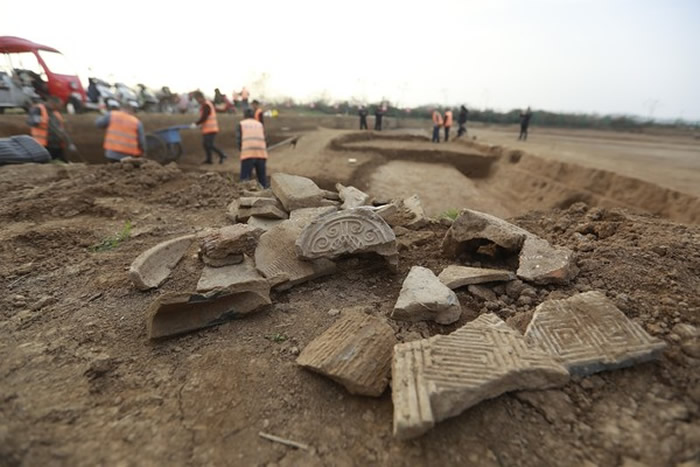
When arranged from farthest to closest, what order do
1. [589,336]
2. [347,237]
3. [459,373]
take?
1. [347,237]
2. [589,336]
3. [459,373]

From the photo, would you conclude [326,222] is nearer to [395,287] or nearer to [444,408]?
[395,287]

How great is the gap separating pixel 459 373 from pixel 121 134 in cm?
635

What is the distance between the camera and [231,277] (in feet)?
7.47

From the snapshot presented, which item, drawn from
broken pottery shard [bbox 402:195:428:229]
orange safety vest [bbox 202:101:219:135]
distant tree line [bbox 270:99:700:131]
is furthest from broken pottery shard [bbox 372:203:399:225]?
distant tree line [bbox 270:99:700:131]

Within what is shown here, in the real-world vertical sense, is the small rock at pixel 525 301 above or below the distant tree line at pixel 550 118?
above

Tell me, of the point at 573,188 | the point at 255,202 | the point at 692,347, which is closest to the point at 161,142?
the point at 255,202

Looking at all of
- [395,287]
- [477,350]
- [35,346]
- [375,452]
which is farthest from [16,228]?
[477,350]

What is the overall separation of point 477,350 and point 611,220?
2464mm

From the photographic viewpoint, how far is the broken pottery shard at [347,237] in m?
2.37

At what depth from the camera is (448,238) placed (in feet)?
9.00

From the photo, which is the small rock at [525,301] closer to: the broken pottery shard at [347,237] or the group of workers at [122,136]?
the broken pottery shard at [347,237]

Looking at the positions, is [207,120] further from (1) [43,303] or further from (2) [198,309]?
(2) [198,309]

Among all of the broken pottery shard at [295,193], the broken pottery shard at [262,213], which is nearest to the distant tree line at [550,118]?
the broken pottery shard at [295,193]

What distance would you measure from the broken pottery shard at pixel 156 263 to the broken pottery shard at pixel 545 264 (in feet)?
7.75
